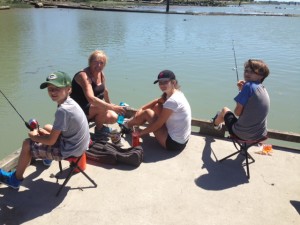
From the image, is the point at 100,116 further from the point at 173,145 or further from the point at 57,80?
the point at 57,80

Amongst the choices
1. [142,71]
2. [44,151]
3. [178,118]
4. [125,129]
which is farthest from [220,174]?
[142,71]

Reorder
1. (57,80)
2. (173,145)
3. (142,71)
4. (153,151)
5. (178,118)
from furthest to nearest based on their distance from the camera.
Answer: (142,71) → (153,151) → (173,145) → (178,118) → (57,80)

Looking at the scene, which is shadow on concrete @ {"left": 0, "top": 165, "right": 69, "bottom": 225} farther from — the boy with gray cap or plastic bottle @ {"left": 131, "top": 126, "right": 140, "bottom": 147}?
plastic bottle @ {"left": 131, "top": 126, "right": 140, "bottom": 147}

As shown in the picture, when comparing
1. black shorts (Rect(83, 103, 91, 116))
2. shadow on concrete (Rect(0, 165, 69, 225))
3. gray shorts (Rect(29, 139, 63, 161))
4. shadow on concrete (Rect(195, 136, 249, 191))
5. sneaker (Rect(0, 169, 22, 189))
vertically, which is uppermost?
gray shorts (Rect(29, 139, 63, 161))

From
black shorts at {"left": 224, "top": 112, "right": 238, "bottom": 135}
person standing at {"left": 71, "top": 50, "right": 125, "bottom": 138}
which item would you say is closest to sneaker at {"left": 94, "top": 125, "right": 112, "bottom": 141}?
person standing at {"left": 71, "top": 50, "right": 125, "bottom": 138}

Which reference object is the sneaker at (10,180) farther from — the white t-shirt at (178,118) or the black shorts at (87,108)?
the white t-shirt at (178,118)

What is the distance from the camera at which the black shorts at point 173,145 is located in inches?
167

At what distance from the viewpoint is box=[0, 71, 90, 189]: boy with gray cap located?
308cm

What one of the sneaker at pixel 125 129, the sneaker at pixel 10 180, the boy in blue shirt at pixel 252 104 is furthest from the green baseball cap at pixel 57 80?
the boy in blue shirt at pixel 252 104

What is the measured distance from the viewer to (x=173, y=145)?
4.26 m

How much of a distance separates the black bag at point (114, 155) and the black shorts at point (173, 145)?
436 mm

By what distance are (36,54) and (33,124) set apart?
11.5 meters

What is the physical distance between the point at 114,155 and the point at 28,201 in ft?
3.76

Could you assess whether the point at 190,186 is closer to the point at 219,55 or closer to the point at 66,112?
the point at 66,112
